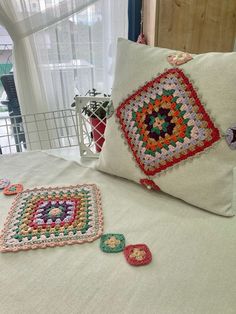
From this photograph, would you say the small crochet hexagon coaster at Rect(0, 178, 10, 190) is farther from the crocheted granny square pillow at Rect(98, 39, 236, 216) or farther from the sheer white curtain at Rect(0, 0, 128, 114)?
the sheer white curtain at Rect(0, 0, 128, 114)

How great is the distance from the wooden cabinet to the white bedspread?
0.72 m

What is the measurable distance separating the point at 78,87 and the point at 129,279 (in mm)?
1042

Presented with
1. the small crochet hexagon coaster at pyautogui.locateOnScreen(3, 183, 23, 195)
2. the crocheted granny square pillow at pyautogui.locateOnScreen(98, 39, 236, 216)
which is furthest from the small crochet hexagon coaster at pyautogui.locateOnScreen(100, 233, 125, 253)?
the small crochet hexagon coaster at pyautogui.locateOnScreen(3, 183, 23, 195)

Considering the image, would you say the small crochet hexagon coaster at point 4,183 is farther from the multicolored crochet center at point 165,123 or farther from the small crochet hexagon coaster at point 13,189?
the multicolored crochet center at point 165,123

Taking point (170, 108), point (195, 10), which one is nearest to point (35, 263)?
point (170, 108)

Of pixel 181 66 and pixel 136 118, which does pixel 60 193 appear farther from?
pixel 181 66

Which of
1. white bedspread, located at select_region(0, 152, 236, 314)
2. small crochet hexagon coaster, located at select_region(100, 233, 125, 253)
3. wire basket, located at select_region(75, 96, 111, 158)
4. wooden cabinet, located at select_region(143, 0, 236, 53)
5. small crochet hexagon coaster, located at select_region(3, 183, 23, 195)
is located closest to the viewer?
white bedspread, located at select_region(0, 152, 236, 314)

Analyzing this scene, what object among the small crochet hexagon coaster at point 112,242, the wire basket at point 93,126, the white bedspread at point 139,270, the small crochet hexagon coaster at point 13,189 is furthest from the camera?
the wire basket at point 93,126

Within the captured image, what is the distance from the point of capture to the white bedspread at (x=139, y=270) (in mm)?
435

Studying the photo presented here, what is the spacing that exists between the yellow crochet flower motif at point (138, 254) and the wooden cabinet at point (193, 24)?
859 millimetres

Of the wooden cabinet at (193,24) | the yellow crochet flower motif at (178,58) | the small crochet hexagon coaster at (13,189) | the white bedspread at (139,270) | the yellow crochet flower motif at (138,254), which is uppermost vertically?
the wooden cabinet at (193,24)

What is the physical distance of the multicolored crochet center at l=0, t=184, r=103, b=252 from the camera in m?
0.56

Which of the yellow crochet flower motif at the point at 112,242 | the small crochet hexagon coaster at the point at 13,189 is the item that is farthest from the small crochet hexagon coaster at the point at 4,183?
the yellow crochet flower motif at the point at 112,242

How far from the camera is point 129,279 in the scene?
0.48 m
